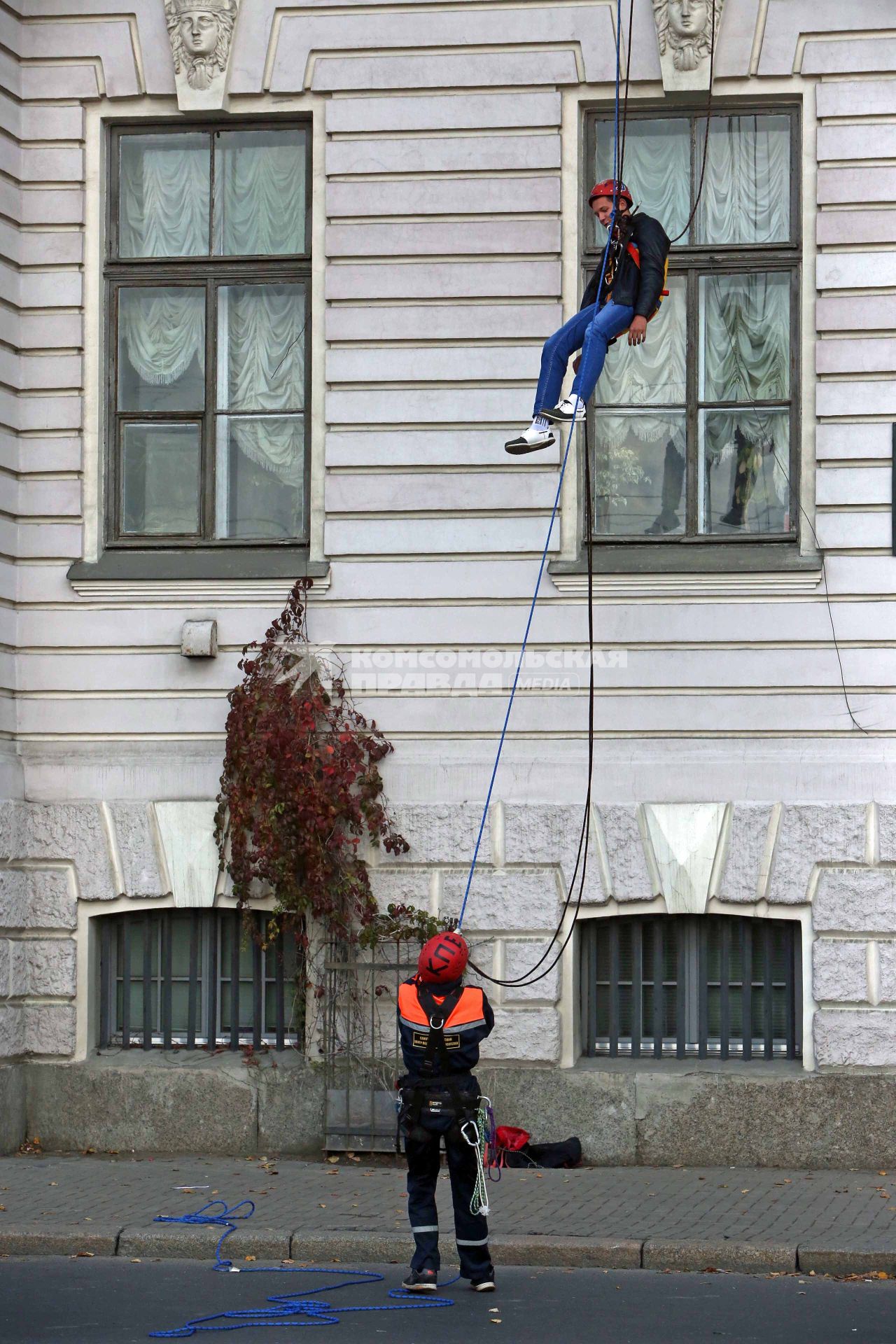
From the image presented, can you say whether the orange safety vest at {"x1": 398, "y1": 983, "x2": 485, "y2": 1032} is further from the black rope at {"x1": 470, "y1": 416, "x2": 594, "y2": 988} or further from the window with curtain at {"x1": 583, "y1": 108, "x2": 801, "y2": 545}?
the window with curtain at {"x1": 583, "y1": 108, "x2": 801, "y2": 545}

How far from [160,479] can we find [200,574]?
2.80 feet

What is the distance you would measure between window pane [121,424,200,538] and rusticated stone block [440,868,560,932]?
3.14 metres

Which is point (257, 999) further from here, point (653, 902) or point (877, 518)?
point (877, 518)

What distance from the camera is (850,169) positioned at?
11.9 m

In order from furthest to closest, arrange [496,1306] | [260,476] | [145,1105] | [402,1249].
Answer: [260,476], [145,1105], [402,1249], [496,1306]

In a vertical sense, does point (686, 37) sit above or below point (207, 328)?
above

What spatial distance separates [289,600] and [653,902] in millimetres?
3138

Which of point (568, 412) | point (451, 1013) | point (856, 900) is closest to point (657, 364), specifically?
point (568, 412)

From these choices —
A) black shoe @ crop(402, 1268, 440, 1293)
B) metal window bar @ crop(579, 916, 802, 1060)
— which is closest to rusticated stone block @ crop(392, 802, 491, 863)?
metal window bar @ crop(579, 916, 802, 1060)

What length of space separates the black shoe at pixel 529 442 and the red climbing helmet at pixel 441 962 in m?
3.09

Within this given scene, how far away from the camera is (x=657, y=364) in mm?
12445

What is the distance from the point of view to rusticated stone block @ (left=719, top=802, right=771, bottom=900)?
1170 centimetres

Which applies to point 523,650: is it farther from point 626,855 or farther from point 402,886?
point 402,886

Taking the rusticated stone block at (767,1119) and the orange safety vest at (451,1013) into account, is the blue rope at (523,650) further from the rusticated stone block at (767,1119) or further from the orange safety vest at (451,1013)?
the orange safety vest at (451,1013)
